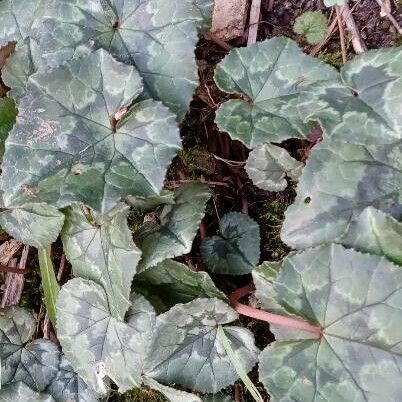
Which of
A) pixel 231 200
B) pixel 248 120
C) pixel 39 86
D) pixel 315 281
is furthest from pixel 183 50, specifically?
pixel 315 281

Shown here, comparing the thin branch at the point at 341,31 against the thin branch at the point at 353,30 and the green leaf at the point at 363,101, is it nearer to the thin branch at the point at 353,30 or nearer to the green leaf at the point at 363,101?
the thin branch at the point at 353,30

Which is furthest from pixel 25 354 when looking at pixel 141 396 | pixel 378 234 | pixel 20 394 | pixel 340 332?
pixel 378 234

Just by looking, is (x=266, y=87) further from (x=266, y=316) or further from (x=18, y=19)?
(x=18, y=19)

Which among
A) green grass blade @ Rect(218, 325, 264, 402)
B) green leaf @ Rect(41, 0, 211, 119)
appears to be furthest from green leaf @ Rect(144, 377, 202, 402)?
green leaf @ Rect(41, 0, 211, 119)

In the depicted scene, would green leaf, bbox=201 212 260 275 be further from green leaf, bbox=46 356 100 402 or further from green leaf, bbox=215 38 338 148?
green leaf, bbox=46 356 100 402

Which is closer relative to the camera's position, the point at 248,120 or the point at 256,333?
the point at 248,120

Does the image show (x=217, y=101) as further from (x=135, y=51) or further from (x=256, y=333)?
(x=256, y=333)
